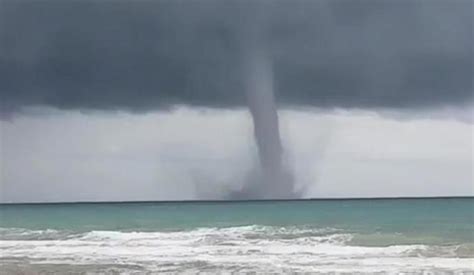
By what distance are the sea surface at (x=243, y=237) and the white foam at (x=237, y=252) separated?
0.07 feet

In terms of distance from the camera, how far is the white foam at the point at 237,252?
14.8 m

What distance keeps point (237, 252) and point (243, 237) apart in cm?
246

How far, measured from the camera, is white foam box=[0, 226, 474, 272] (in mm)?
14805

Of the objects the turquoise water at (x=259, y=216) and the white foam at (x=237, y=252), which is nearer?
the white foam at (x=237, y=252)

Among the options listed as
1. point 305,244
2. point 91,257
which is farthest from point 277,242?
point 91,257

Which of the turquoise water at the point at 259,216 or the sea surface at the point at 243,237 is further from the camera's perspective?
the turquoise water at the point at 259,216

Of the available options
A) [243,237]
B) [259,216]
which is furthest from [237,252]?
[259,216]

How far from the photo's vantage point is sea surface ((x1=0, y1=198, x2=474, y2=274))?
1493 cm

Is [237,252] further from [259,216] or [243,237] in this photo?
[259,216]

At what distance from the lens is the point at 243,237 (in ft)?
60.6

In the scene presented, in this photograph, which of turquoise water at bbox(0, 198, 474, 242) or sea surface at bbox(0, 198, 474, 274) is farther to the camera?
turquoise water at bbox(0, 198, 474, 242)

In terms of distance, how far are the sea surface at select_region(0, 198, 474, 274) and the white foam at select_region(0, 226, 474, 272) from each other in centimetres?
2

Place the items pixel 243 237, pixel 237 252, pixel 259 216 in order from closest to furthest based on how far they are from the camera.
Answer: pixel 237 252 → pixel 243 237 → pixel 259 216

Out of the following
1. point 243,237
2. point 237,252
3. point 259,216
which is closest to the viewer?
point 237,252
